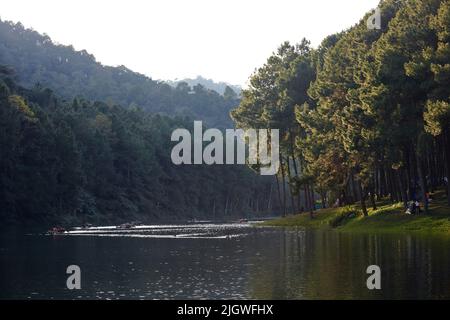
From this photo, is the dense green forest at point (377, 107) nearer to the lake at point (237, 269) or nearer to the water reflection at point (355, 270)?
the lake at point (237, 269)

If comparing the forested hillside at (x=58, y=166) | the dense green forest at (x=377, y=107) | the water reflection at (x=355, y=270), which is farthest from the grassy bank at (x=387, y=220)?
the forested hillside at (x=58, y=166)

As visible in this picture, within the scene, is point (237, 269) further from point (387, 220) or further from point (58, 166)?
point (58, 166)

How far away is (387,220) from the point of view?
279 ft

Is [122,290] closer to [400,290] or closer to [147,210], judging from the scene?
[400,290]

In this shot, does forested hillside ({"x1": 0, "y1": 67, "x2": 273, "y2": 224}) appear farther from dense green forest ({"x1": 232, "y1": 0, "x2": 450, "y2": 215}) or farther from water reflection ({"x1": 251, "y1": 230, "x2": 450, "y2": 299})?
water reflection ({"x1": 251, "y1": 230, "x2": 450, "y2": 299})

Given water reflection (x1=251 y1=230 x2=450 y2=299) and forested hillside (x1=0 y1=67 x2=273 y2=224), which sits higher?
forested hillside (x1=0 y1=67 x2=273 y2=224)

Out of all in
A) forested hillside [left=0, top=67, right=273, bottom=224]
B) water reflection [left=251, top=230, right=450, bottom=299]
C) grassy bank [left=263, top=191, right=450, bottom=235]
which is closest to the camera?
water reflection [left=251, top=230, right=450, bottom=299]

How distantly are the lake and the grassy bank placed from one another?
5.58m

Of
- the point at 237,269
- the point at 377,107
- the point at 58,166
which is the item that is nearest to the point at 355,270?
the point at 237,269

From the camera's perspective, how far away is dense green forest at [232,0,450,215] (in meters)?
76.1

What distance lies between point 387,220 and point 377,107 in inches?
507

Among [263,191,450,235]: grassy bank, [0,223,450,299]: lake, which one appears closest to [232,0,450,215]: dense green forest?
[263,191,450,235]: grassy bank

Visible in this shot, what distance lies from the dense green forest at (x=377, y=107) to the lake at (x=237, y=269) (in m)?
13.5
